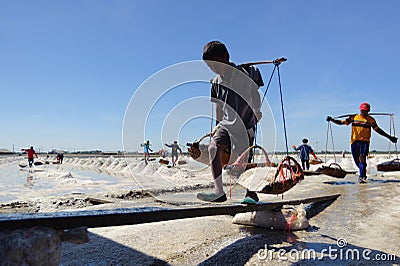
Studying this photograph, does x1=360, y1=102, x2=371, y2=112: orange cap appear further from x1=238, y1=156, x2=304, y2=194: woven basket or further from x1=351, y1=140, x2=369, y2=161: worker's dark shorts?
x1=238, y1=156, x2=304, y2=194: woven basket

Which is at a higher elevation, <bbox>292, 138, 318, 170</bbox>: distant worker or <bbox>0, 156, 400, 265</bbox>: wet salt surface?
<bbox>292, 138, 318, 170</bbox>: distant worker

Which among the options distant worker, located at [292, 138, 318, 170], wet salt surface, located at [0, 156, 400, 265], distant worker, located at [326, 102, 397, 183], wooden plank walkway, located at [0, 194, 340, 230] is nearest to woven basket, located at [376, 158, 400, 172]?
distant worker, located at [326, 102, 397, 183]

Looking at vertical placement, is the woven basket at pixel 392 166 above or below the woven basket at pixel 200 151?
below

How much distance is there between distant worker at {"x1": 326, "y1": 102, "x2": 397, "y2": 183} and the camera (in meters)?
7.49

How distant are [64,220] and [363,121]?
303 inches

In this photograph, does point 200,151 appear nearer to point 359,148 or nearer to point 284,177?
point 284,177

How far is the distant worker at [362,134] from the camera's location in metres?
7.49

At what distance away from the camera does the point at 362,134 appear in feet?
24.7

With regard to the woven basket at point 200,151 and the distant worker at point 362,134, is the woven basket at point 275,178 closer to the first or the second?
the woven basket at point 200,151

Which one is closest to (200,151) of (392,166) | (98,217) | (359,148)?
(98,217)

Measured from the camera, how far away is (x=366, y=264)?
2.13 meters

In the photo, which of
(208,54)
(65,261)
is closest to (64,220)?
(65,261)

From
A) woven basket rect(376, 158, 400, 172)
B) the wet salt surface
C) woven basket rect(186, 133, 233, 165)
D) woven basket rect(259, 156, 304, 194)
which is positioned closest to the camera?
the wet salt surface

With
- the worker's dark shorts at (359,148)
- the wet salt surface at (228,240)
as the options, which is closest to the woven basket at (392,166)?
the worker's dark shorts at (359,148)
